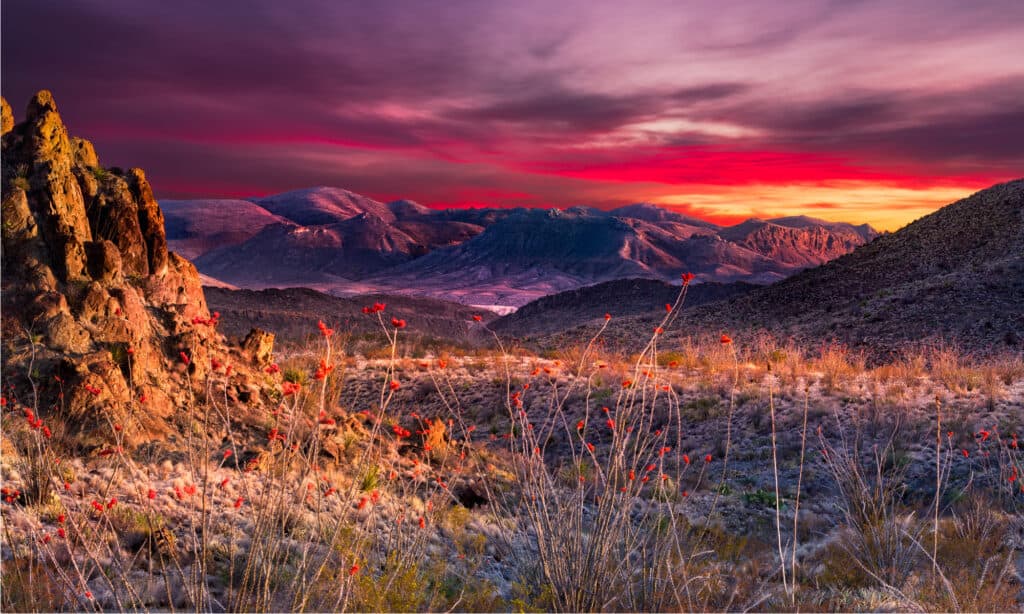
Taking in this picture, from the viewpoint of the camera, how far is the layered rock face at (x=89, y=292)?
636 cm

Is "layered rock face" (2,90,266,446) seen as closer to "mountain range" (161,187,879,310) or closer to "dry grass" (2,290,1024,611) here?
"dry grass" (2,290,1024,611)

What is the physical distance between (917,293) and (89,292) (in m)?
32.0

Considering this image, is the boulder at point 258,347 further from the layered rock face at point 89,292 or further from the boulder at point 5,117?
the boulder at point 5,117

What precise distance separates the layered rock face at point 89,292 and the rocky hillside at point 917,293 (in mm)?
22774

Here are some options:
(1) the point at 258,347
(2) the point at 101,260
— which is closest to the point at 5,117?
(2) the point at 101,260

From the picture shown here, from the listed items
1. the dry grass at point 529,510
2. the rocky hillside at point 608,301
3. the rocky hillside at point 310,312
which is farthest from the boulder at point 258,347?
the rocky hillside at point 608,301

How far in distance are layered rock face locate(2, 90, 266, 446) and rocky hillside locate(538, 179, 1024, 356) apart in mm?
22774

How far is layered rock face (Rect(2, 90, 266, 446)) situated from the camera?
251 inches

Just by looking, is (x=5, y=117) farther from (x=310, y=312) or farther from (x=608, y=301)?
(x=608, y=301)

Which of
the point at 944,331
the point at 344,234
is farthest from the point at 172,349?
the point at 344,234

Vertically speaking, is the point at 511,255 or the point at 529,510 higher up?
the point at 511,255

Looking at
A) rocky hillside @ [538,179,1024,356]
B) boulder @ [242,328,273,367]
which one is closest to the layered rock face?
boulder @ [242,328,273,367]

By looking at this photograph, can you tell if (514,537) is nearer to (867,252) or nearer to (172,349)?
(172,349)

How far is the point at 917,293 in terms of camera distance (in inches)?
1153
